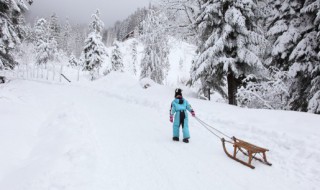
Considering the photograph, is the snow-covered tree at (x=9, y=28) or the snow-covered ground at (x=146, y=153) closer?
the snow-covered ground at (x=146, y=153)

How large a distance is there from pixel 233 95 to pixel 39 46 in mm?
50149

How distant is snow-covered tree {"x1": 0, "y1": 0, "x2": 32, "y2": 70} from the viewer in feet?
61.7

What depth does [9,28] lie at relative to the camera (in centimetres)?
1952

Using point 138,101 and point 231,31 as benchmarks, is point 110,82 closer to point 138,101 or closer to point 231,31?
point 138,101

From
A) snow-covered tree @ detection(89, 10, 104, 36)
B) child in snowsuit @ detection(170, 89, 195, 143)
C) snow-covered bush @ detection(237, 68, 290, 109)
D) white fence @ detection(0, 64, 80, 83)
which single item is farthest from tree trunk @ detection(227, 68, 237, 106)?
snow-covered tree @ detection(89, 10, 104, 36)

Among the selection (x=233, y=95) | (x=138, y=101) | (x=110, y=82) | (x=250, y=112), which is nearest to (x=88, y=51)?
(x=110, y=82)

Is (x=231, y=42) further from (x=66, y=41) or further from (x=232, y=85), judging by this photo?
(x=66, y=41)

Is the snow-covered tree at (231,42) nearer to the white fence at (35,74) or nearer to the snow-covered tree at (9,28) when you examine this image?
the snow-covered tree at (9,28)

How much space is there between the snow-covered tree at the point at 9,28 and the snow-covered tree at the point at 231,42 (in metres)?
15.0

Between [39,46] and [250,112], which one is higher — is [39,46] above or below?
above

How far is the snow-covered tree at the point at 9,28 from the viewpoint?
18797 millimetres

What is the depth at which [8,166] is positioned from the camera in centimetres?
554

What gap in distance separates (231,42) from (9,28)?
17.2m

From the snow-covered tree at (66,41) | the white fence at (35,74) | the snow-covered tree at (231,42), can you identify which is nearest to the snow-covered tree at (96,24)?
the white fence at (35,74)
